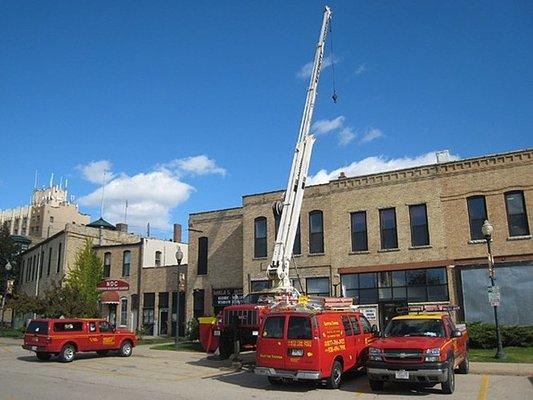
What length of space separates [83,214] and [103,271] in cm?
7996

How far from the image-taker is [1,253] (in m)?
59.0

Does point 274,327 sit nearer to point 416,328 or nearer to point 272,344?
point 272,344

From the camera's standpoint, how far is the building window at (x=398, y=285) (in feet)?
86.3

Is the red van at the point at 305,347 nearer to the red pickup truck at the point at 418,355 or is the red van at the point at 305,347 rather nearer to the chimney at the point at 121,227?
the red pickup truck at the point at 418,355

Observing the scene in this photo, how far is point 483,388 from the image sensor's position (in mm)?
12938

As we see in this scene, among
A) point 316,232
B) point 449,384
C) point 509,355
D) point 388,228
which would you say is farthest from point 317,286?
point 449,384

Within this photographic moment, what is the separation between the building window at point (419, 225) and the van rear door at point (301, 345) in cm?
1531

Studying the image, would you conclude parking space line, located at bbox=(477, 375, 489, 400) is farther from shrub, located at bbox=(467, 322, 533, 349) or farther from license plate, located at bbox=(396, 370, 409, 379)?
shrub, located at bbox=(467, 322, 533, 349)

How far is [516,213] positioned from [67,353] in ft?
68.3

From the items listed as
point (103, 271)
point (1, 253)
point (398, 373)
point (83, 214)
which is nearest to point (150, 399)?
point (398, 373)

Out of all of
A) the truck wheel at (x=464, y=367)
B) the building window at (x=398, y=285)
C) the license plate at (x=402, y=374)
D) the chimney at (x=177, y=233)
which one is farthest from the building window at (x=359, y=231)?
the chimney at (x=177, y=233)

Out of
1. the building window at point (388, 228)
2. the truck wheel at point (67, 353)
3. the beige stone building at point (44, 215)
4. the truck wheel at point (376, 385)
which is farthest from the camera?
the beige stone building at point (44, 215)

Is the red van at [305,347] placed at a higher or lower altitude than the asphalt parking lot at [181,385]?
higher

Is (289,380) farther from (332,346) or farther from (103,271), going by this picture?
(103,271)
